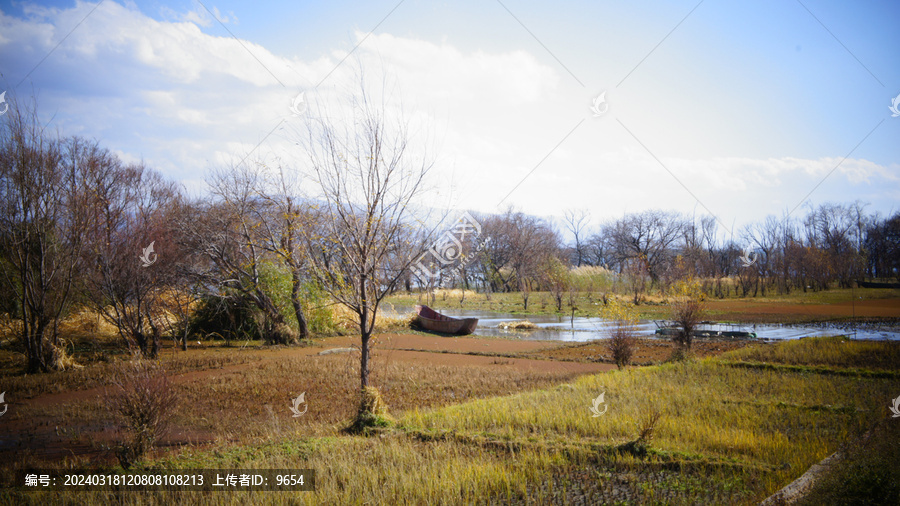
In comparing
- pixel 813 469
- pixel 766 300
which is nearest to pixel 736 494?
pixel 813 469

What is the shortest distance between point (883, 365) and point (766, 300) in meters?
31.4

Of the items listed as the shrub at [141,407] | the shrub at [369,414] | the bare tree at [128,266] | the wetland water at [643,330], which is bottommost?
the wetland water at [643,330]

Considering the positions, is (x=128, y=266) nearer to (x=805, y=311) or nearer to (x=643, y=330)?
(x=643, y=330)

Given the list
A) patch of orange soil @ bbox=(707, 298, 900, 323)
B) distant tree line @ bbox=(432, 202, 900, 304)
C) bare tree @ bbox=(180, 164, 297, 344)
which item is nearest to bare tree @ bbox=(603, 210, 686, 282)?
distant tree line @ bbox=(432, 202, 900, 304)

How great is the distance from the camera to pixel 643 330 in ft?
86.7

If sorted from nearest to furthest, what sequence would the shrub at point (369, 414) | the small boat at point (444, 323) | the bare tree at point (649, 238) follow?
the shrub at point (369, 414)
the small boat at point (444, 323)
the bare tree at point (649, 238)

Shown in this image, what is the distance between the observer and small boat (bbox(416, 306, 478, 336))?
87.5ft

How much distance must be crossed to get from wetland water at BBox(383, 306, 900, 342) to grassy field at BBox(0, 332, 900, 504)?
8.11 meters

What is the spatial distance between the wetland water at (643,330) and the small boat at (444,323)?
0.98 m

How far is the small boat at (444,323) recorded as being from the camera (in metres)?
26.7

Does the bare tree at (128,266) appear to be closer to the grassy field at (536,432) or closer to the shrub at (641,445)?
the grassy field at (536,432)

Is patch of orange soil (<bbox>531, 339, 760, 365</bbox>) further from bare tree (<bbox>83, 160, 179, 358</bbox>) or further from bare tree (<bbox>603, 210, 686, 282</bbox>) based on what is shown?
bare tree (<bbox>603, 210, 686, 282</bbox>)

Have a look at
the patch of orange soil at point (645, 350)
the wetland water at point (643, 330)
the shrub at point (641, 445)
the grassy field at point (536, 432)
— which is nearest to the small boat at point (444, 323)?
the wetland water at point (643, 330)

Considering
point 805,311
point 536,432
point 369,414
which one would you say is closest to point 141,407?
point 369,414
